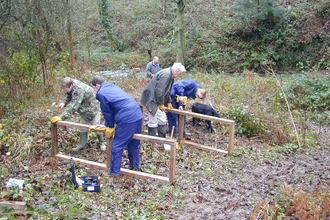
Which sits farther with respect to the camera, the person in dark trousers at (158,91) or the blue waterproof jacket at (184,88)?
the blue waterproof jacket at (184,88)

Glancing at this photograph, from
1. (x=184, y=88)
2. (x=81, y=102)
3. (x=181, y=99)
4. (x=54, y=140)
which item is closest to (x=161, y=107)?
(x=181, y=99)

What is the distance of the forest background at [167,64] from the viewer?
506cm

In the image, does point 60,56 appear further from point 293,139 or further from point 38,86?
point 293,139

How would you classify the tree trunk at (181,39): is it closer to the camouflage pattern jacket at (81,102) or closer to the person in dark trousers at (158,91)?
the person in dark trousers at (158,91)

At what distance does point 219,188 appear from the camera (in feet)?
16.5

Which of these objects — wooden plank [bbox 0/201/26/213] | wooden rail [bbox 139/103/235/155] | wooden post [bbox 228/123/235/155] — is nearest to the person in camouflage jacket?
wooden rail [bbox 139/103/235/155]

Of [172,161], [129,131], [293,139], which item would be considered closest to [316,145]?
[293,139]

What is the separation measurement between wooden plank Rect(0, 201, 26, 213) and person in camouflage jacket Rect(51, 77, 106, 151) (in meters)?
1.98

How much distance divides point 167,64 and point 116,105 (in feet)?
54.3

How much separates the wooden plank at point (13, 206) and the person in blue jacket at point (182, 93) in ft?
13.1

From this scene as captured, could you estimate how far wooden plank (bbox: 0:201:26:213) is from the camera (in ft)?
11.4

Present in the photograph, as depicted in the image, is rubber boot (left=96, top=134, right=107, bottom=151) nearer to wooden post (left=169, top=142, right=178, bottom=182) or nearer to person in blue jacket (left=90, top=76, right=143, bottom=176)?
person in blue jacket (left=90, top=76, right=143, bottom=176)

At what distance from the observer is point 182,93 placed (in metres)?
6.87

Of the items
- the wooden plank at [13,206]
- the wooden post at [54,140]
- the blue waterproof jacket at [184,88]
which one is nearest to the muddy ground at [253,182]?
the blue waterproof jacket at [184,88]
